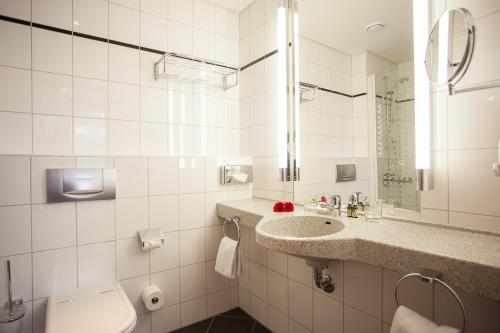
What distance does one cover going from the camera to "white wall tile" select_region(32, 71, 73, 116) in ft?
4.85

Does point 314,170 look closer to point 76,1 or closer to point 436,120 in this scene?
point 436,120

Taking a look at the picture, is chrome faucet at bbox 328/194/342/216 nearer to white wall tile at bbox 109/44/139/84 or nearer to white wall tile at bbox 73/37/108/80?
white wall tile at bbox 109/44/139/84

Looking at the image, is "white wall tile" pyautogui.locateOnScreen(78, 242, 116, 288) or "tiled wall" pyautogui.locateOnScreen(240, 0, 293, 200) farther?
"tiled wall" pyautogui.locateOnScreen(240, 0, 293, 200)

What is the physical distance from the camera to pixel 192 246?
1.93 metres

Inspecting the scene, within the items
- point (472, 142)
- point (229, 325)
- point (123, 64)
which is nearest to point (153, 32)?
point (123, 64)

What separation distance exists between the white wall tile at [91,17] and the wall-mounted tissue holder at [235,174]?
1184 mm

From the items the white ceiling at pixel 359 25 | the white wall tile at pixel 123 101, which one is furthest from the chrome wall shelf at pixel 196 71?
the white ceiling at pixel 359 25

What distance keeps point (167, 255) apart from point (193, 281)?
298 millimetres

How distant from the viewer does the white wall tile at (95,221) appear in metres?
1.54

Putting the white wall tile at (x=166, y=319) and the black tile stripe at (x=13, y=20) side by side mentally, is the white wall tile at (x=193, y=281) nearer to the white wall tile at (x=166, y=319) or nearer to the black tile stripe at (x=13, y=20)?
the white wall tile at (x=166, y=319)

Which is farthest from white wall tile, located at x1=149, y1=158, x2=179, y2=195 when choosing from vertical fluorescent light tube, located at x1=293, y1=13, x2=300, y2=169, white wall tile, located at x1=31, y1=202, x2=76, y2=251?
vertical fluorescent light tube, located at x1=293, y1=13, x2=300, y2=169

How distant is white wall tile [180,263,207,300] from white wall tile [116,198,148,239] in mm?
452

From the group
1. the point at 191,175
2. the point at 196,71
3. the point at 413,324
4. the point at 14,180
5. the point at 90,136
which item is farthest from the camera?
the point at 196,71

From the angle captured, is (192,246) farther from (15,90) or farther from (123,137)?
(15,90)
